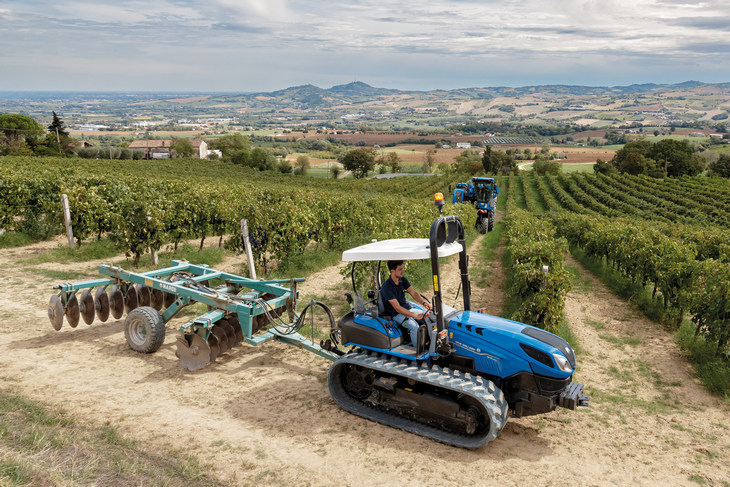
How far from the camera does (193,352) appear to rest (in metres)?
7.04

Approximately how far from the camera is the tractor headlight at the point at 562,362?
5219mm

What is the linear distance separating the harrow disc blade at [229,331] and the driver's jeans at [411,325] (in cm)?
292

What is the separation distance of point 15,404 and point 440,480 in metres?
4.97

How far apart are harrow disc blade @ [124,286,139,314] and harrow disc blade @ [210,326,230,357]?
Answer: 207cm

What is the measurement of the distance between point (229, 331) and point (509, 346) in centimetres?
432

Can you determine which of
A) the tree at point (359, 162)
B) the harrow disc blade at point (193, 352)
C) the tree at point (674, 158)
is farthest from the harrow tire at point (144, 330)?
the tree at point (674, 158)

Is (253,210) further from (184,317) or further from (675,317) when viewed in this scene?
(675,317)

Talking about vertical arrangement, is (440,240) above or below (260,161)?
above

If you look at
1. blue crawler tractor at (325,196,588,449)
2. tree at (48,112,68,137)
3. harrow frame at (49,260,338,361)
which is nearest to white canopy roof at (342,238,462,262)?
blue crawler tractor at (325,196,588,449)

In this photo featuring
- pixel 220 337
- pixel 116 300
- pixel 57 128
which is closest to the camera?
pixel 220 337

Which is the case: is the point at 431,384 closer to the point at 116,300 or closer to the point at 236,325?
the point at 236,325

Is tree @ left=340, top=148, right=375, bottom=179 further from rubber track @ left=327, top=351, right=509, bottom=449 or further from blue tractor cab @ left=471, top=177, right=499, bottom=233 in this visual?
rubber track @ left=327, top=351, right=509, bottom=449

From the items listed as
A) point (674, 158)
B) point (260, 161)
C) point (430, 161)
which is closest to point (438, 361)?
point (260, 161)

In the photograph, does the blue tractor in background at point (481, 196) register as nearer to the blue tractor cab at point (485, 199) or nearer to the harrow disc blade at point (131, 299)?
the blue tractor cab at point (485, 199)
